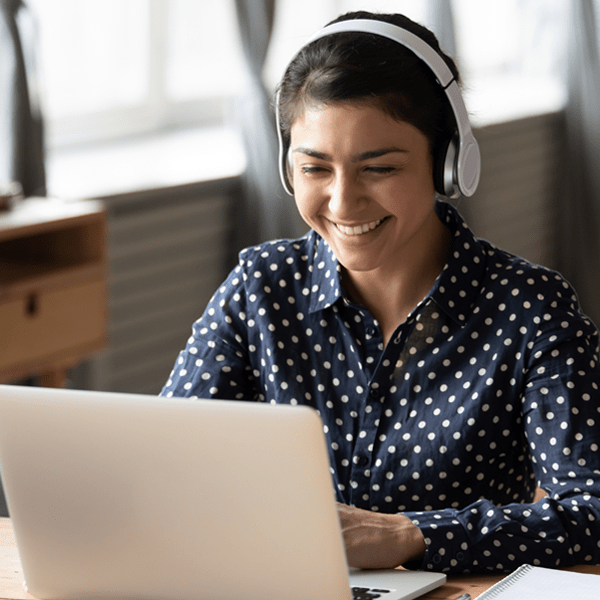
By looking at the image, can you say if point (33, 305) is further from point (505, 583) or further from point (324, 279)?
point (505, 583)

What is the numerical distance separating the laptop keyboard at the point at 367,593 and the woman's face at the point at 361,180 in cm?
48

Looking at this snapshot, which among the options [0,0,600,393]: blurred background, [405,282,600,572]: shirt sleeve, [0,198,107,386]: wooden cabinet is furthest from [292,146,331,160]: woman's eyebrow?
[0,0,600,393]: blurred background

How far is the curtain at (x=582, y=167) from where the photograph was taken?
14.8 ft

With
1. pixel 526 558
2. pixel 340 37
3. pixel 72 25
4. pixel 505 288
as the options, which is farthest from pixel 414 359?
pixel 72 25

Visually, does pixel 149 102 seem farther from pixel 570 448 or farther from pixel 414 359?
pixel 570 448

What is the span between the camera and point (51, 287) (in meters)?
2.42

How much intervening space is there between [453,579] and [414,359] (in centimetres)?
34

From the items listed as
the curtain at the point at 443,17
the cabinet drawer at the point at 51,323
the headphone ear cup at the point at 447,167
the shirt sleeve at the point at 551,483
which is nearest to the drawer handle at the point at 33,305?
the cabinet drawer at the point at 51,323

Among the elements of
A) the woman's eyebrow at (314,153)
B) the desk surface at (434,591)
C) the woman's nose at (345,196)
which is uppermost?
the woman's eyebrow at (314,153)

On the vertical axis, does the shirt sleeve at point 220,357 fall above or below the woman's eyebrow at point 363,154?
below

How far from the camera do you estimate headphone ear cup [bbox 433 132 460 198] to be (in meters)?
1.26

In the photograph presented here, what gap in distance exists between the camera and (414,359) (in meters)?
1.27

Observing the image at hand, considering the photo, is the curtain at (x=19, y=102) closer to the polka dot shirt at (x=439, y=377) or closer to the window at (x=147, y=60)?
the window at (x=147, y=60)

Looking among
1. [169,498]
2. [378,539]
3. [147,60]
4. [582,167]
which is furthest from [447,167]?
[582,167]
